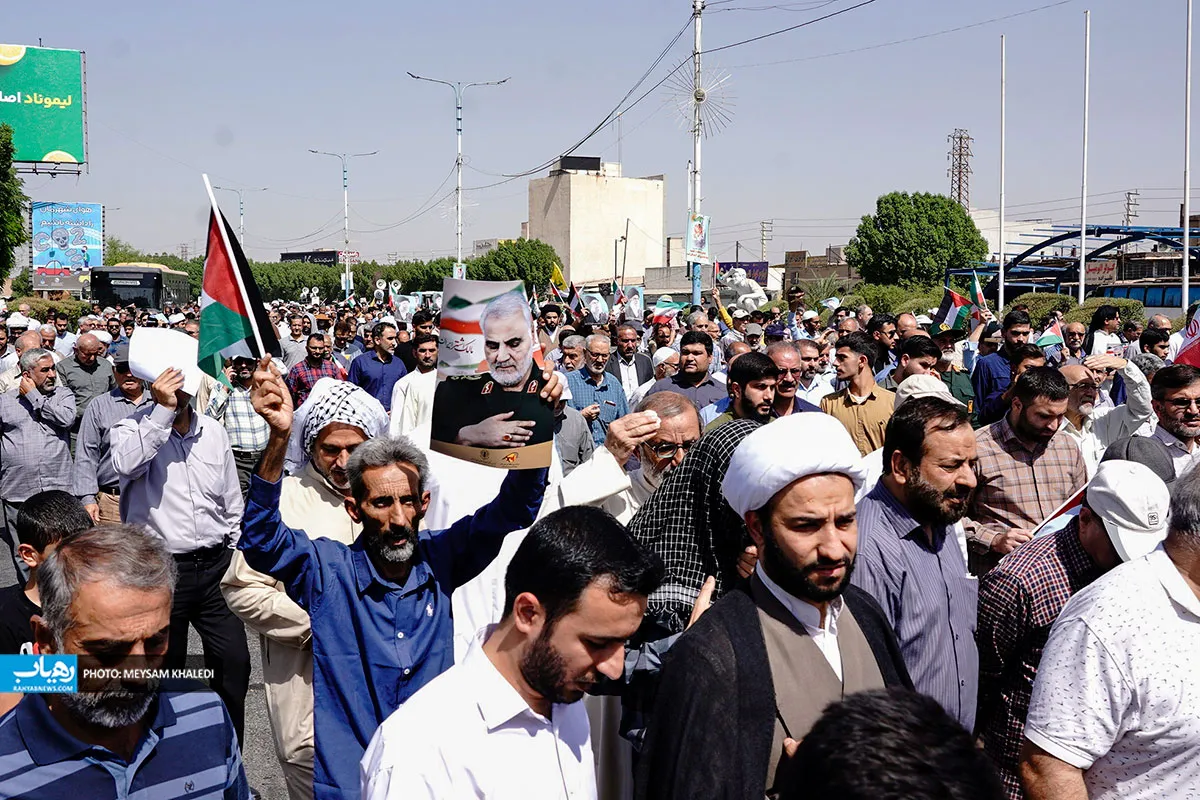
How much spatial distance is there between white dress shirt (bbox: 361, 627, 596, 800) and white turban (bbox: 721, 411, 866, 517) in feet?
2.25

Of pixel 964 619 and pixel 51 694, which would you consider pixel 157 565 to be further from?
pixel 964 619

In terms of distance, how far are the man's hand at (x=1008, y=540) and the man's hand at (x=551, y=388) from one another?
2135mm

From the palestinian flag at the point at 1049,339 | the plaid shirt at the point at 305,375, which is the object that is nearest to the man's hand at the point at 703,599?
the plaid shirt at the point at 305,375

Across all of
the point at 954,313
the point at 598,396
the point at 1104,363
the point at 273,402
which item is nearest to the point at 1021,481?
the point at 1104,363

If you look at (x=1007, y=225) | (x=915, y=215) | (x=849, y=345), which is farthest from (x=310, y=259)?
(x=849, y=345)

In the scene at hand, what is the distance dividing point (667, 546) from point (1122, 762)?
4.29 ft

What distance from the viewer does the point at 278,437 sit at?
3.32 m

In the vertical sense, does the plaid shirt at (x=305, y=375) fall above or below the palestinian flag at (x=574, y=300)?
below

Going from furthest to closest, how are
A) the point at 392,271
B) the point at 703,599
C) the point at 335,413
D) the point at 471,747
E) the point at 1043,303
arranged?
1. the point at 392,271
2. the point at 1043,303
3. the point at 335,413
4. the point at 703,599
5. the point at 471,747

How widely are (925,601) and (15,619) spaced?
9.61 ft

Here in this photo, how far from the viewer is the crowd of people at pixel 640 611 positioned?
2.32 metres

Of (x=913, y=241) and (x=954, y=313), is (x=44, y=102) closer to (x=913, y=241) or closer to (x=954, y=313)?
(x=954, y=313)

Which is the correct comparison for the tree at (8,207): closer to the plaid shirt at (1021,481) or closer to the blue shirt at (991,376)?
the blue shirt at (991,376)

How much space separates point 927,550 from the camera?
3.61 meters
